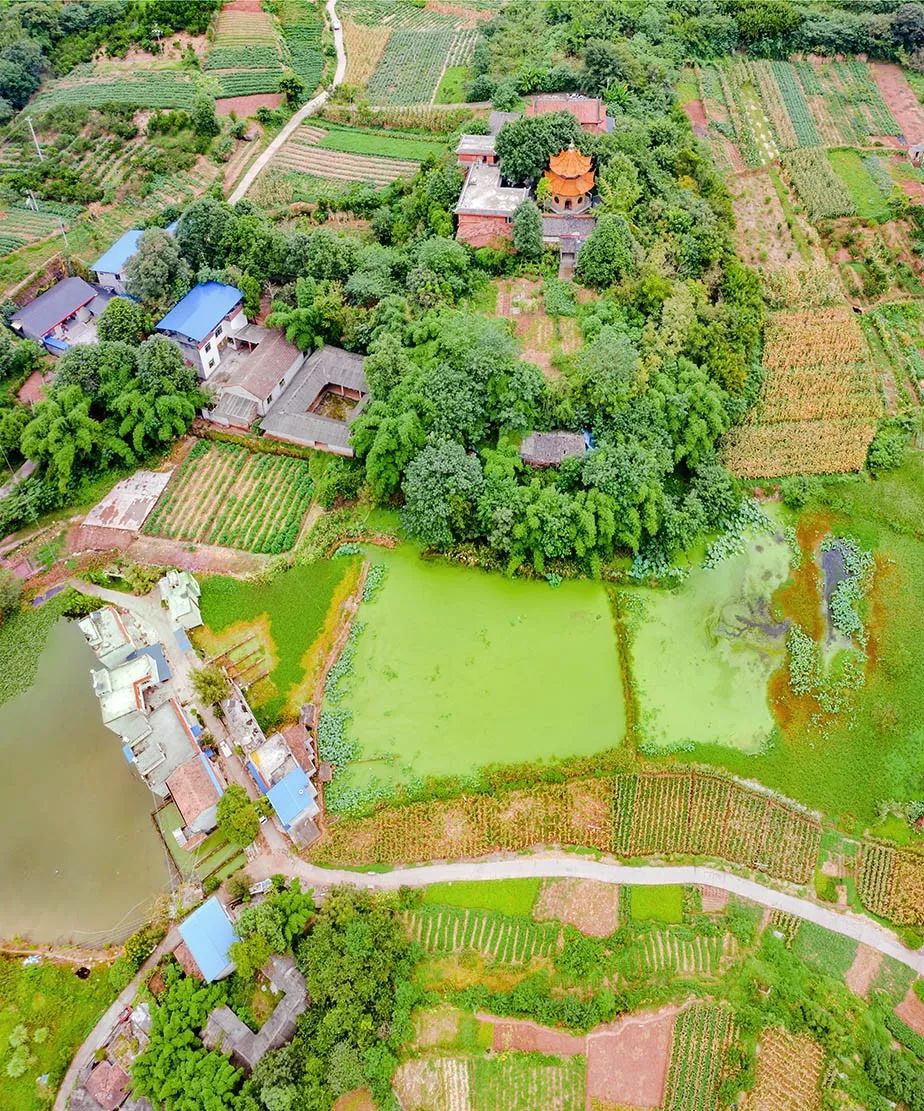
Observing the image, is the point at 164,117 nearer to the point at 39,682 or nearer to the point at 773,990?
the point at 39,682

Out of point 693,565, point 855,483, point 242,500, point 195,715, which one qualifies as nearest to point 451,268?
point 242,500

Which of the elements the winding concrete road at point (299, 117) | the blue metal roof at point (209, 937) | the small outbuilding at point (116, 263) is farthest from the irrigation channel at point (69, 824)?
the winding concrete road at point (299, 117)

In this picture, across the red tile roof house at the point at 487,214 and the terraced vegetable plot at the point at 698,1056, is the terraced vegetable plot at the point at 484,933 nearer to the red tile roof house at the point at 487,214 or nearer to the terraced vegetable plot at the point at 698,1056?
the terraced vegetable plot at the point at 698,1056

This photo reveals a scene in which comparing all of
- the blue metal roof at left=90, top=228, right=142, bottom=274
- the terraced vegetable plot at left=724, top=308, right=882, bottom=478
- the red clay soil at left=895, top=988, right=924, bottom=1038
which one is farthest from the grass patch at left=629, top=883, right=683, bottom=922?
the blue metal roof at left=90, top=228, right=142, bottom=274

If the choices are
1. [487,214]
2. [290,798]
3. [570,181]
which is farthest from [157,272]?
[290,798]

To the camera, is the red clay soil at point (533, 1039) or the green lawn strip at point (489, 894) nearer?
the red clay soil at point (533, 1039)
